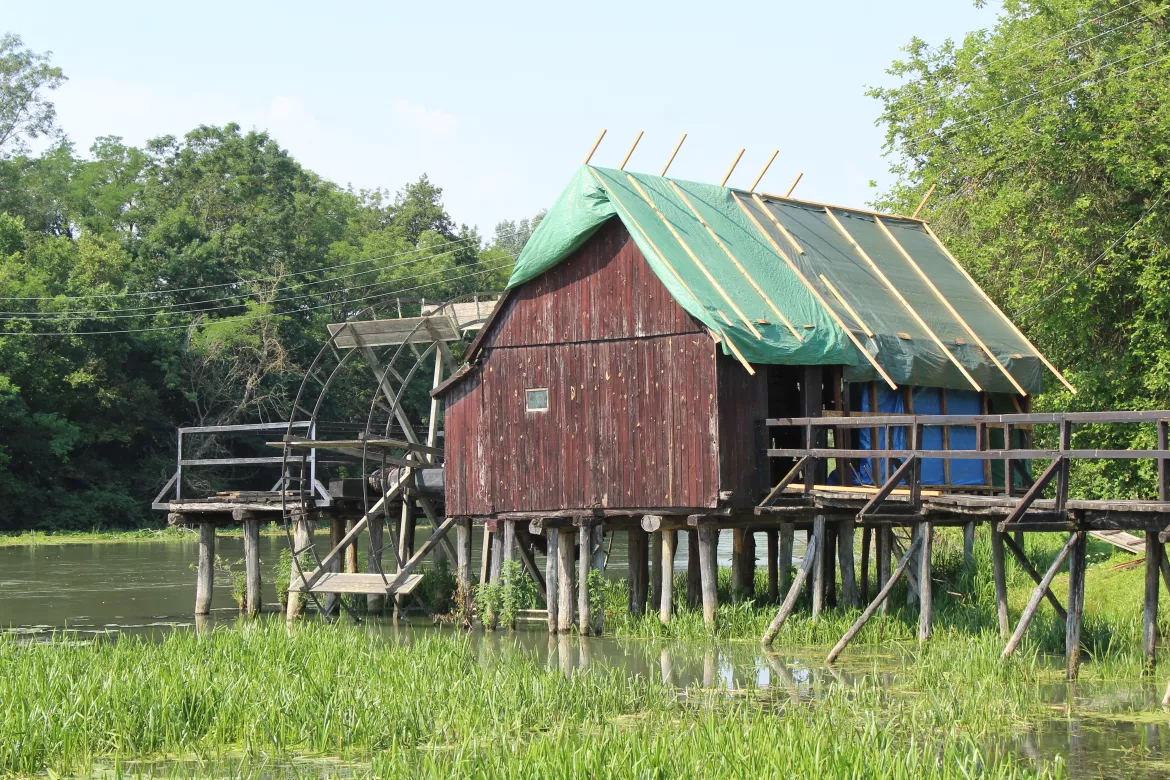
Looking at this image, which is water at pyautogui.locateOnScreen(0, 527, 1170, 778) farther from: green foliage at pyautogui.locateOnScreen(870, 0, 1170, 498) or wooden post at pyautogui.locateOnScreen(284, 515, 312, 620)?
green foliage at pyautogui.locateOnScreen(870, 0, 1170, 498)

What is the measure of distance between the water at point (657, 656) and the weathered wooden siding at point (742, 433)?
8.33ft

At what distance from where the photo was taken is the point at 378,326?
27.0 metres

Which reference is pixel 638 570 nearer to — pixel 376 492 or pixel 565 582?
pixel 565 582

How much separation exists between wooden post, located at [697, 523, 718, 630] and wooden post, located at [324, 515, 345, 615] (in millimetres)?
7771

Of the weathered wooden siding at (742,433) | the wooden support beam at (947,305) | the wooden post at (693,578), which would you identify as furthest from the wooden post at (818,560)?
the wooden support beam at (947,305)

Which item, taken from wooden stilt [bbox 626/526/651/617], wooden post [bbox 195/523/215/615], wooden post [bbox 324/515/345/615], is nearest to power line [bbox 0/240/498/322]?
wooden post [bbox 324/515/345/615]

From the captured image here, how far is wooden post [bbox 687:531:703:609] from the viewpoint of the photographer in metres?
24.3

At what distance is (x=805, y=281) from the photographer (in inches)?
930

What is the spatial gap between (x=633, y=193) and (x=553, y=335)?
275cm

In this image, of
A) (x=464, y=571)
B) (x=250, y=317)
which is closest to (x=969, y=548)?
(x=464, y=571)

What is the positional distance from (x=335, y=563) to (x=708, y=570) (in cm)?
899

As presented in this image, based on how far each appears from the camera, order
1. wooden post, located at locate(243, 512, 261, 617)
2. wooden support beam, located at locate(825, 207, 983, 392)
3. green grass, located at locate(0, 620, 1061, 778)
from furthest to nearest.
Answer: wooden post, located at locate(243, 512, 261, 617), wooden support beam, located at locate(825, 207, 983, 392), green grass, located at locate(0, 620, 1061, 778)

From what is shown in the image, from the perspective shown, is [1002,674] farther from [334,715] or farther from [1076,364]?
[1076,364]

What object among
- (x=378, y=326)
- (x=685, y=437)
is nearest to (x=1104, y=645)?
(x=685, y=437)
